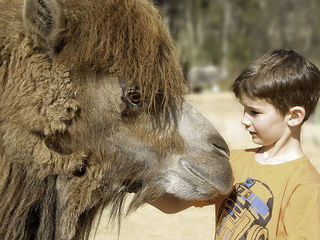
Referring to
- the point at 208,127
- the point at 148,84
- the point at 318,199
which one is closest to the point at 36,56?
the point at 148,84

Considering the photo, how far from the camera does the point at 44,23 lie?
2713mm

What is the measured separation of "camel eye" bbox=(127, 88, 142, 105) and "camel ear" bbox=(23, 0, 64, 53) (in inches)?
19.5

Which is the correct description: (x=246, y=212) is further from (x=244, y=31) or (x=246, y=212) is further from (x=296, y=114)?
(x=244, y=31)

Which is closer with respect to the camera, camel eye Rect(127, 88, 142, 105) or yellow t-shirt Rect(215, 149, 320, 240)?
yellow t-shirt Rect(215, 149, 320, 240)

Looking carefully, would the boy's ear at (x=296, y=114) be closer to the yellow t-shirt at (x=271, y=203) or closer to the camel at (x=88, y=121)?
the yellow t-shirt at (x=271, y=203)

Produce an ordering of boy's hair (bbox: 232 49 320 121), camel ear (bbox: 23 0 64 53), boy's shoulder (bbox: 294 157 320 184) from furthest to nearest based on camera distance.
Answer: boy's hair (bbox: 232 49 320 121) → boy's shoulder (bbox: 294 157 320 184) → camel ear (bbox: 23 0 64 53)

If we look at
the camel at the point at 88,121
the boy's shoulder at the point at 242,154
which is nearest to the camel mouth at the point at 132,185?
the camel at the point at 88,121

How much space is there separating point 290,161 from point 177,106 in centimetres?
79

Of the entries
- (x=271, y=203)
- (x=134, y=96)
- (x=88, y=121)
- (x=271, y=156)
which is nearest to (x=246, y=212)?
(x=271, y=203)

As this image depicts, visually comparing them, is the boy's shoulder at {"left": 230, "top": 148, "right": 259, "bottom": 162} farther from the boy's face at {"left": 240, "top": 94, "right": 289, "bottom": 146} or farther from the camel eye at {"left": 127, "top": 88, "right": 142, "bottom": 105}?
the camel eye at {"left": 127, "top": 88, "right": 142, "bottom": 105}

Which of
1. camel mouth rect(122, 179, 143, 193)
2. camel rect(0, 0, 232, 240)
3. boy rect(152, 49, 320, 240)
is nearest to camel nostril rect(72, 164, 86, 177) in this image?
camel rect(0, 0, 232, 240)

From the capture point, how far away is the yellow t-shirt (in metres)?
2.74

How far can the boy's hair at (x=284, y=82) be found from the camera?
304 centimetres

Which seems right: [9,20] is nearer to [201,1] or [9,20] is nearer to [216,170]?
[216,170]
